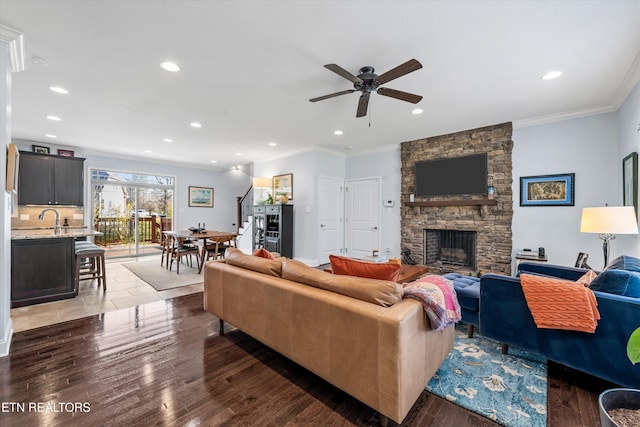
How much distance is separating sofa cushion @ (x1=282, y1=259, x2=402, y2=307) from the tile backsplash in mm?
6529

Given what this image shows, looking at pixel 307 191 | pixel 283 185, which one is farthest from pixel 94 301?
pixel 283 185

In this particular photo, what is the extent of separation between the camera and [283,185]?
6.73m

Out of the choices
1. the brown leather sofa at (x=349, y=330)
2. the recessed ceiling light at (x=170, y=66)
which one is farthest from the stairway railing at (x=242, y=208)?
the brown leather sofa at (x=349, y=330)

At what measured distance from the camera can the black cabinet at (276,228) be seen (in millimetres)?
6168

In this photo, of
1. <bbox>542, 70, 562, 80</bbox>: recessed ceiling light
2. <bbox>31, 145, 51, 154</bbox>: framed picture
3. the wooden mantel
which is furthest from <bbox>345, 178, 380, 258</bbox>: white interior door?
<bbox>31, 145, 51, 154</bbox>: framed picture

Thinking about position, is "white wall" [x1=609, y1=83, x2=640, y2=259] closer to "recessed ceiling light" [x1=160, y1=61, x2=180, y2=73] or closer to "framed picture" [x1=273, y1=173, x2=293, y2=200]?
"recessed ceiling light" [x1=160, y1=61, x2=180, y2=73]

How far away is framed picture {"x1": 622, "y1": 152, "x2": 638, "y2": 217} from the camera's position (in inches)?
115

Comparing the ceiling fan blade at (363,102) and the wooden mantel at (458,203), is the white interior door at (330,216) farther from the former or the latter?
the ceiling fan blade at (363,102)

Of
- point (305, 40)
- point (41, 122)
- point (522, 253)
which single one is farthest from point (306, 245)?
point (41, 122)

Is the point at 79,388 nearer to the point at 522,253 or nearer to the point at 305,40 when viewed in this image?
the point at 305,40

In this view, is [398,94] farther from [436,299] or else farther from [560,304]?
[560,304]

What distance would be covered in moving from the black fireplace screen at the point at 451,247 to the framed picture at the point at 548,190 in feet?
3.33

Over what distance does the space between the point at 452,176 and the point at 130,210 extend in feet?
25.7

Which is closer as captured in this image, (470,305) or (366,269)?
(366,269)
